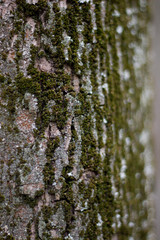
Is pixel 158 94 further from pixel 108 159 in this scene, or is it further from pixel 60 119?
pixel 60 119

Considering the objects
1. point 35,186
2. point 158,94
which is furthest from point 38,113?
point 158,94

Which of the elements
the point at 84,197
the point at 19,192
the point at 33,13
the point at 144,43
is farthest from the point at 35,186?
the point at 144,43

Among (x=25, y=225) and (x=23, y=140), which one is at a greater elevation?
(x=23, y=140)

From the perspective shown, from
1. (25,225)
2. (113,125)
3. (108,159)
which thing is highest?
(113,125)

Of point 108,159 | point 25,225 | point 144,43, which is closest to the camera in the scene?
point 25,225

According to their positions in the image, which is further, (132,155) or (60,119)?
(132,155)

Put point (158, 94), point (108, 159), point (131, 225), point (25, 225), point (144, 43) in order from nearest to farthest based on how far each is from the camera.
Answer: point (25, 225) < point (108, 159) < point (131, 225) < point (144, 43) < point (158, 94)
